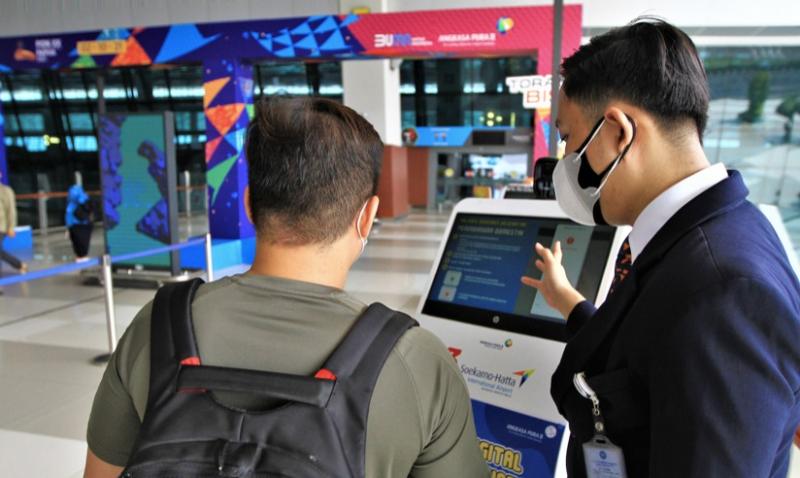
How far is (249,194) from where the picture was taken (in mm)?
967

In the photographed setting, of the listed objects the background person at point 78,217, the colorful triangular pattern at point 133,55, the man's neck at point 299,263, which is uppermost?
the colorful triangular pattern at point 133,55

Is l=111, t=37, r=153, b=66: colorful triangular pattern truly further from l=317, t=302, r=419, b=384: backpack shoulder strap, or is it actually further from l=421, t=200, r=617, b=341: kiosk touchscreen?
l=317, t=302, r=419, b=384: backpack shoulder strap

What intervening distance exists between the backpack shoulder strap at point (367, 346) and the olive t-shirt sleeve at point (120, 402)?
34 centimetres

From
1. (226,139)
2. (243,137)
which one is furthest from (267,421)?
(226,139)

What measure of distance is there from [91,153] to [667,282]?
59.9ft

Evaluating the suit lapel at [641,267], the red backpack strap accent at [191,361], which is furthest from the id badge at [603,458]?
the red backpack strap accent at [191,361]

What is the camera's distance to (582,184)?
3.66 ft

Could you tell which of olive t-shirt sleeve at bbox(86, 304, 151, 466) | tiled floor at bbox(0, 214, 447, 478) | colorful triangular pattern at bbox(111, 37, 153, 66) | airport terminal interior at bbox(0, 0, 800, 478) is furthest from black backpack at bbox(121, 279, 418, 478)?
colorful triangular pattern at bbox(111, 37, 153, 66)

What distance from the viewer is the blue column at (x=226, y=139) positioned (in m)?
8.59

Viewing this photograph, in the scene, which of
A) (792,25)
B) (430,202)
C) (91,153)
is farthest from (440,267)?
(91,153)

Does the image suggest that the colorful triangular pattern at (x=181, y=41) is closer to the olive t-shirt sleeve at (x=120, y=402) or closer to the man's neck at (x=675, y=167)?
the olive t-shirt sleeve at (x=120, y=402)

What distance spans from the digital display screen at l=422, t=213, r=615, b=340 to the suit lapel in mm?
296

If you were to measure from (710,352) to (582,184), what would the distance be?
460 millimetres

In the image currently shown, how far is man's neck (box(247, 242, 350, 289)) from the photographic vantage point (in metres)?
0.93
